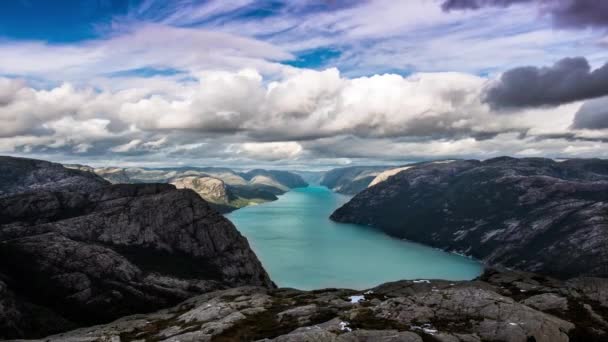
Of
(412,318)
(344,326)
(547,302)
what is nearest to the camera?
(344,326)

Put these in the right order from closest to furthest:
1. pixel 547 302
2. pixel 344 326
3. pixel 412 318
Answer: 1. pixel 344 326
2. pixel 412 318
3. pixel 547 302

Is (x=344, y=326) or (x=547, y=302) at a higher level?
(x=344, y=326)

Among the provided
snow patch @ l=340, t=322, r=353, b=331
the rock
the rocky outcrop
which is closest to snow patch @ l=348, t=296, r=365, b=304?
the rocky outcrop

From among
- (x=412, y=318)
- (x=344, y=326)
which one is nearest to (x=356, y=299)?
(x=412, y=318)

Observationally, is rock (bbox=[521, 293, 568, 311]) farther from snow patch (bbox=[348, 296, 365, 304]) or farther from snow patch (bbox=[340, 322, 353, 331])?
snow patch (bbox=[340, 322, 353, 331])

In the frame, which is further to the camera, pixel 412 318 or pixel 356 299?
pixel 356 299

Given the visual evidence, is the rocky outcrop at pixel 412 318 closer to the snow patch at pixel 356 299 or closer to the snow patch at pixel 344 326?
the snow patch at pixel 356 299

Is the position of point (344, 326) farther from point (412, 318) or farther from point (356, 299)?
point (356, 299)

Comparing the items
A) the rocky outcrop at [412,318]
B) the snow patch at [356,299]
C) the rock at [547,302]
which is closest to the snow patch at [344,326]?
the rocky outcrop at [412,318]

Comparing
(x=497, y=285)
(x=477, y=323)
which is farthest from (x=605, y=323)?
(x=497, y=285)

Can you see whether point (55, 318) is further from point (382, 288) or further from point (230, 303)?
point (382, 288)
